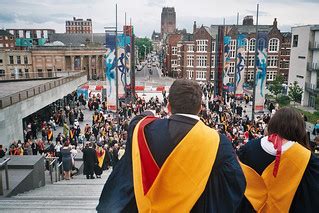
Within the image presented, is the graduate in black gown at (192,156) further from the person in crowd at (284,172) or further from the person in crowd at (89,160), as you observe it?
the person in crowd at (89,160)

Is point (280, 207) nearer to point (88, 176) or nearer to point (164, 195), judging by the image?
point (164, 195)

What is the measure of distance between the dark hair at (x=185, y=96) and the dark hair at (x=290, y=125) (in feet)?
3.02

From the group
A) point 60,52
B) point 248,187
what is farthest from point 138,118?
point 60,52

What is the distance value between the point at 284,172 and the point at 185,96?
1.27 meters

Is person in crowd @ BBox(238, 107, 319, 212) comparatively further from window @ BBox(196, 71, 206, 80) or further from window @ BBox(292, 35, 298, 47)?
window @ BBox(196, 71, 206, 80)

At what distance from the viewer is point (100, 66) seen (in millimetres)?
77125

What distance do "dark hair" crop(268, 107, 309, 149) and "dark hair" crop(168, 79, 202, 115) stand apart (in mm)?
921

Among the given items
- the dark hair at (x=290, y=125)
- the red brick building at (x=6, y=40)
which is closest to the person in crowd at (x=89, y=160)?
the dark hair at (x=290, y=125)

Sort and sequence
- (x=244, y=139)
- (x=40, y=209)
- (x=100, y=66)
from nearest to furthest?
(x=40, y=209) < (x=244, y=139) < (x=100, y=66)

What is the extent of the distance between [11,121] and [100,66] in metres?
61.3

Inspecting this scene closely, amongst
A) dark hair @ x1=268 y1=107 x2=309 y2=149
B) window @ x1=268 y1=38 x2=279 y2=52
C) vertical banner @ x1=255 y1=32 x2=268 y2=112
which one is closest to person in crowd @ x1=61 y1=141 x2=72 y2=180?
dark hair @ x1=268 y1=107 x2=309 y2=149

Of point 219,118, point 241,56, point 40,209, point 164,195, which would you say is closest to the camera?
point 164,195

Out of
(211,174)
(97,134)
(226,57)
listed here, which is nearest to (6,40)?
(226,57)

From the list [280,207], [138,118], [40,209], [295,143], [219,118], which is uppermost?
[138,118]
